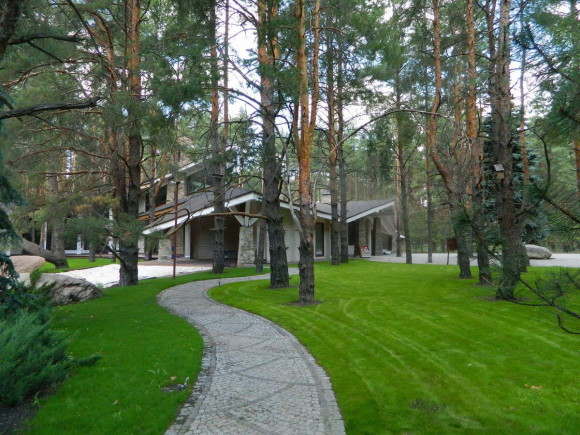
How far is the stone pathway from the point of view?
3.29 metres

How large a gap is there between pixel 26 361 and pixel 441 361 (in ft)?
15.0

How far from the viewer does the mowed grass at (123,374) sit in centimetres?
329

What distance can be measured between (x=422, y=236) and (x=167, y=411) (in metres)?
36.3

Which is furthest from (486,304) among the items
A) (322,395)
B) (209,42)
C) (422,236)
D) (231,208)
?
(422,236)

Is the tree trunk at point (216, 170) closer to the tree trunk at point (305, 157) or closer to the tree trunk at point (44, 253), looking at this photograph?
the tree trunk at point (305, 157)

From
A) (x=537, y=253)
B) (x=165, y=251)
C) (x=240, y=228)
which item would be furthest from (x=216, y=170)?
(x=537, y=253)

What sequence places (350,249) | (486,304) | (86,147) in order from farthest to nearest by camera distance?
(350,249)
(86,147)
(486,304)

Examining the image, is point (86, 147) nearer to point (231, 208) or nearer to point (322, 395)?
point (231, 208)

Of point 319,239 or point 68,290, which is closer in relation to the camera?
point 68,290

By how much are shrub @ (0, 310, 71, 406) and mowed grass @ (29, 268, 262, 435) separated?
22 cm

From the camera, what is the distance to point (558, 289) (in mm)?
2016

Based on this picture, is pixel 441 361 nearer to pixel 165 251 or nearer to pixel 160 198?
pixel 165 251

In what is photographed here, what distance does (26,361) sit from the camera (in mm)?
3664

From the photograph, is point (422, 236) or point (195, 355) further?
point (422, 236)
